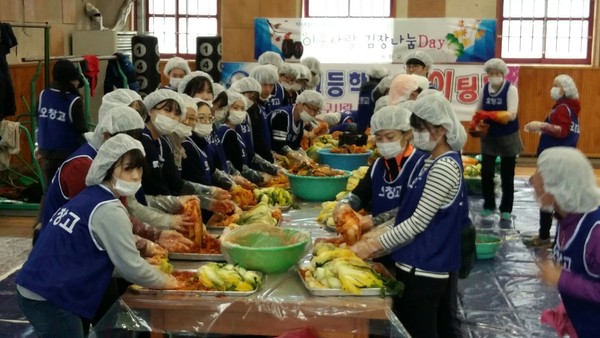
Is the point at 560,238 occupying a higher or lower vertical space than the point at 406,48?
lower

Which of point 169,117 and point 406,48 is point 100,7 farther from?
point 169,117

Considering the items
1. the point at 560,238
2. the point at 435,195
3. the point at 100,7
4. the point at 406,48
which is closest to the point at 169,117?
the point at 435,195

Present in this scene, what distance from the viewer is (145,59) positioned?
37.3ft

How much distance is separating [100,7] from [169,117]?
9152 millimetres

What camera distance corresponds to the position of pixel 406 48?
39.4 ft

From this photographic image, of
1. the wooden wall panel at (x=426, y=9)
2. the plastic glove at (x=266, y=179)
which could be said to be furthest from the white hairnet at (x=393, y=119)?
the wooden wall panel at (x=426, y=9)

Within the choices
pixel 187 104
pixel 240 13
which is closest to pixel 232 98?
pixel 187 104

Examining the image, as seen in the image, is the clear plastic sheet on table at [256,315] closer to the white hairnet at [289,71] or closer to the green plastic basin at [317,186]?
the green plastic basin at [317,186]

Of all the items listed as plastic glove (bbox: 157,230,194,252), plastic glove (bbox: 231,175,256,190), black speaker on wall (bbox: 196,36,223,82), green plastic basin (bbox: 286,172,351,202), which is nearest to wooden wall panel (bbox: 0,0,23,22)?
black speaker on wall (bbox: 196,36,223,82)

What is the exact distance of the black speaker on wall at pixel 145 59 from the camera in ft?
37.3

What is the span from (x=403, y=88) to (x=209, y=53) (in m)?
6.66

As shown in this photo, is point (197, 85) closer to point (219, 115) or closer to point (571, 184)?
point (219, 115)

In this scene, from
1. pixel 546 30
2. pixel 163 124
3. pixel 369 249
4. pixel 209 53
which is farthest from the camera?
pixel 546 30

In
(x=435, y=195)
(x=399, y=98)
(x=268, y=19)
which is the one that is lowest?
(x=435, y=195)
